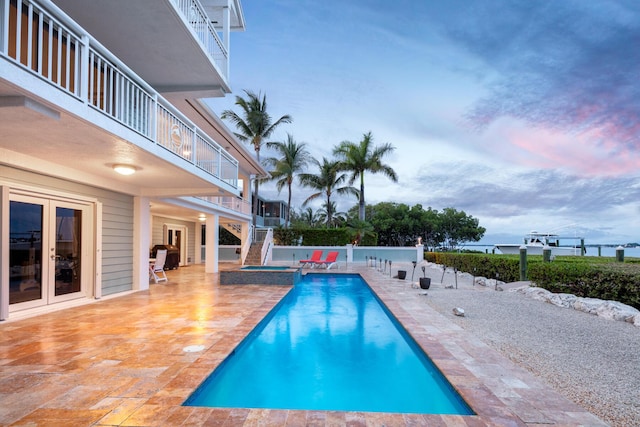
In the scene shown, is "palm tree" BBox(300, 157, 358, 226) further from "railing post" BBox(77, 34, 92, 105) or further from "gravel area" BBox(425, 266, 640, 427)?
"railing post" BBox(77, 34, 92, 105)

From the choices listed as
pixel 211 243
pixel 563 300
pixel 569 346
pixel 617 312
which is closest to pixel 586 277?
pixel 563 300

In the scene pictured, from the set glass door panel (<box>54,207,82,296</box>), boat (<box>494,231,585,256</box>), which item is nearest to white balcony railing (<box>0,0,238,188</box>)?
glass door panel (<box>54,207,82,296</box>)

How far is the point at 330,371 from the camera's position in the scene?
461 cm

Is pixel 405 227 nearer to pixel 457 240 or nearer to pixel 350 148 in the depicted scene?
pixel 457 240

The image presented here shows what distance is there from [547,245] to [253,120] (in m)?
19.1

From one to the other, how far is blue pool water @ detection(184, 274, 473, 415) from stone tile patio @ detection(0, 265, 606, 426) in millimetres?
220

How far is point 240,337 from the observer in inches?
192

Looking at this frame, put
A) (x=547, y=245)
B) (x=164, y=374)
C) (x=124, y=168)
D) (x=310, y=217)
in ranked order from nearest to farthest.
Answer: (x=164, y=374) < (x=124, y=168) < (x=547, y=245) < (x=310, y=217)

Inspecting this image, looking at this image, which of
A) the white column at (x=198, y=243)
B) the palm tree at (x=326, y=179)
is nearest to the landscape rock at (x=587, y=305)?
the white column at (x=198, y=243)

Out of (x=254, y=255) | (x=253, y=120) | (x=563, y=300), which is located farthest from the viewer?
(x=253, y=120)

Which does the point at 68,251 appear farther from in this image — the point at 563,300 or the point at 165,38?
the point at 563,300

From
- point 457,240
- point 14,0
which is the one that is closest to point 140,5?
point 14,0

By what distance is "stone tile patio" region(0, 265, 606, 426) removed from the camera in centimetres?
265

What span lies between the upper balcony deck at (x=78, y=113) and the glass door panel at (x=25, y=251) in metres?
0.93
